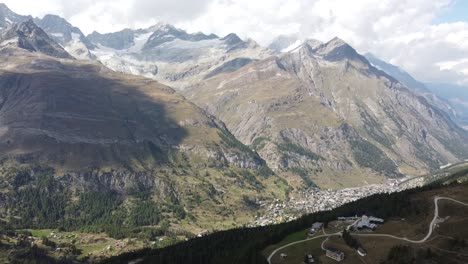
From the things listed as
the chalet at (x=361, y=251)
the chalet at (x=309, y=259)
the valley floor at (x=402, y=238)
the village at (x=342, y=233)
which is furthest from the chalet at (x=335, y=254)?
the chalet at (x=361, y=251)

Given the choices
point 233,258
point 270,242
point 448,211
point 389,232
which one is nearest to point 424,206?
point 448,211

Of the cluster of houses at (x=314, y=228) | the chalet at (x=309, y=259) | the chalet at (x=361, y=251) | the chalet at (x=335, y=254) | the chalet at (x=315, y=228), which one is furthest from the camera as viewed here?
the chalet at (x=315, y=228)

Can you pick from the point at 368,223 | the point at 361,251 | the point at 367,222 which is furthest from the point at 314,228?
the point at 361,251

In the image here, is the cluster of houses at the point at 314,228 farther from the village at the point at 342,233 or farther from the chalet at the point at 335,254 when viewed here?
the chalet at the point at 335,254

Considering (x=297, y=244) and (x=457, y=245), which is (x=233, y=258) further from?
(x=457, y=245)

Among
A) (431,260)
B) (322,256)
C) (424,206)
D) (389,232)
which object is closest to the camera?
(431,260)

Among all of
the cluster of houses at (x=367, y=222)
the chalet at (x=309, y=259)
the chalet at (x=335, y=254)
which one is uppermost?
the cluster of houses at (x=367, y=222)

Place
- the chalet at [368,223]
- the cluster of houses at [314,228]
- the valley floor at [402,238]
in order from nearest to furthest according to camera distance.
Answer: the valley floor at [402,238] < the chalet at [368,223] < the cluster of houses at [314,228]

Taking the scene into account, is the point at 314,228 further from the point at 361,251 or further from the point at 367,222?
the point at 361,251
